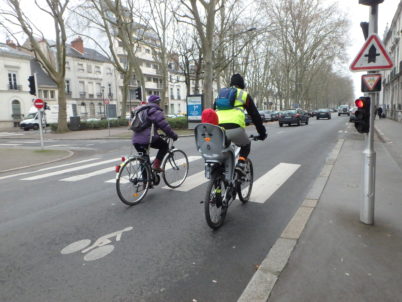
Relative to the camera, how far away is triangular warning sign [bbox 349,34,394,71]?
365 cm

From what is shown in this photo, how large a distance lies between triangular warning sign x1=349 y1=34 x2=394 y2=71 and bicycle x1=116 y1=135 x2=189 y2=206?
11.1ft

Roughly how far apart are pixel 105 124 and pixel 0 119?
18.2 metres

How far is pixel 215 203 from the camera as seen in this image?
12.8ft

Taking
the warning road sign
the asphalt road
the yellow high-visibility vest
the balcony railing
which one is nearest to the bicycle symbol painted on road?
the asphalt road

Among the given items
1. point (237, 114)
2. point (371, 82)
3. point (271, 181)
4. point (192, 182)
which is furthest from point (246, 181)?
point (371, 82)

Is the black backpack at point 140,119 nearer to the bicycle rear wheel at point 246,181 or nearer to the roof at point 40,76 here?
the bicycle rear wheel at point 246,181

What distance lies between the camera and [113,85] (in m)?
56.6

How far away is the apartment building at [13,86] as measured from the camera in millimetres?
39594

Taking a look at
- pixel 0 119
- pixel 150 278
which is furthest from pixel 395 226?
pixel 0 119

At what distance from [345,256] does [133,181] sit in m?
3.28

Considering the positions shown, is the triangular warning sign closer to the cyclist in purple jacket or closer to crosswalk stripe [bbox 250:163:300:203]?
crosswalk stripe [bbox 250:163:300:203]

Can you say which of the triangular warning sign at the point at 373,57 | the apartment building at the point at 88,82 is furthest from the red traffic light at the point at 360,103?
the apartment building at the point at 88,82

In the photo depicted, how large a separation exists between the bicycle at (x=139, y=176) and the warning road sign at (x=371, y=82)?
337cm

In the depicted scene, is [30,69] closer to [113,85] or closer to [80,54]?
[80,54]
